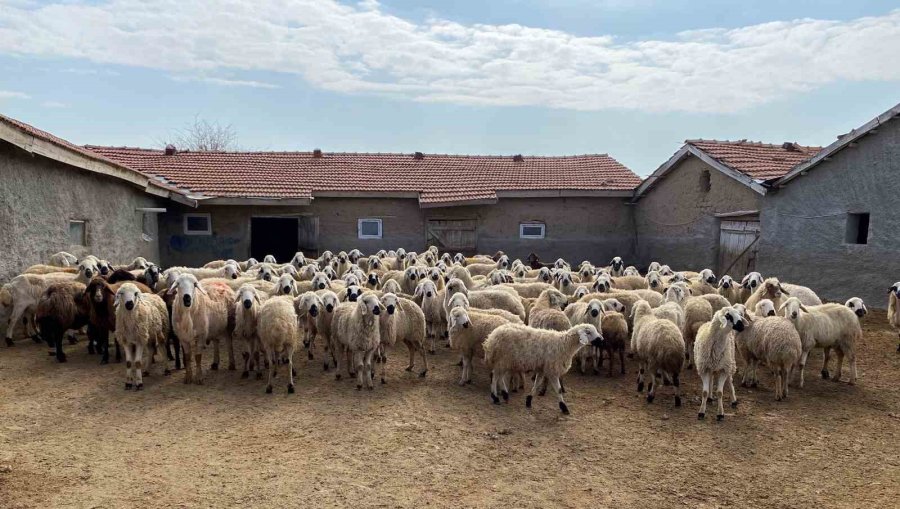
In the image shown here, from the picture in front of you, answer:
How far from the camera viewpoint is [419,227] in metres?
20.8

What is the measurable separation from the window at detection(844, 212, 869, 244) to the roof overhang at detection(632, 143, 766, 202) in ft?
6.85

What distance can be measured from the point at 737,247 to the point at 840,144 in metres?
3.96

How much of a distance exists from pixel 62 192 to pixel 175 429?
345 inches

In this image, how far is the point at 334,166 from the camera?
23.7m

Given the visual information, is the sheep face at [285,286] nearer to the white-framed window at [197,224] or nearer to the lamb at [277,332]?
the lamb at [277,332]

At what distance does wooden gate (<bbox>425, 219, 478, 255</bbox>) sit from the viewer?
20.8 metres

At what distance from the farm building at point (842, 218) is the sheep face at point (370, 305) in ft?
39.0

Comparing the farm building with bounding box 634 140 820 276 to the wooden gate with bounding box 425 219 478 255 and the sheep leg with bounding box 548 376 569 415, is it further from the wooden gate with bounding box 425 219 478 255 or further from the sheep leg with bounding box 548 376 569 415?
the sheep leg with bounding box 548 376 569 415

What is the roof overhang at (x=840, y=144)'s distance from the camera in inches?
500

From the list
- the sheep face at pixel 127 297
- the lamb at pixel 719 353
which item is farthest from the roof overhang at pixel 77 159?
the lamb at pixel 719 353

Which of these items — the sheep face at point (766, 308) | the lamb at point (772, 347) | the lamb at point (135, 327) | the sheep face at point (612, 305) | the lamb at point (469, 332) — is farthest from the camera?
the sheep face at point (612, 305)

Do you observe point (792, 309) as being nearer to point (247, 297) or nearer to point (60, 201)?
point (247, 297)

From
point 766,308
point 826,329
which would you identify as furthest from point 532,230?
point 826,329

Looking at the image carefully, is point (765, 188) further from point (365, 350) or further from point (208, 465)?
point (208, 465)
